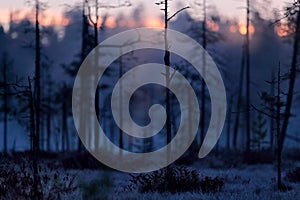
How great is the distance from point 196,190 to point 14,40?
108 metres

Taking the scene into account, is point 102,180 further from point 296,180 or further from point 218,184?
point 296,180

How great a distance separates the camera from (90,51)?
1125 inches

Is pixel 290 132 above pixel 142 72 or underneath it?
underneath

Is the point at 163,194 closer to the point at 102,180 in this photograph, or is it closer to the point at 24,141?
the point at 102,180

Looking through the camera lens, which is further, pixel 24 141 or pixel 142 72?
pixel 142 72

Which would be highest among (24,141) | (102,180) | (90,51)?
(90,51)

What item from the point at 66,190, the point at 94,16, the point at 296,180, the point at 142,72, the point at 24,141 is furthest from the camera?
the point at 142,72

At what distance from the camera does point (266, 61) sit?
9906 cm

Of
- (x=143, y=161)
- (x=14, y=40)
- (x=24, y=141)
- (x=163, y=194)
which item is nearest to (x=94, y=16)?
(x=143, y=161)

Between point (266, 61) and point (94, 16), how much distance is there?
262 ft

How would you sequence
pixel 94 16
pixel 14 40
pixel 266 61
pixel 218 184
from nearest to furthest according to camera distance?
pixel 218 184
pixel 94 16
pixel 266 61
pixel 14 40

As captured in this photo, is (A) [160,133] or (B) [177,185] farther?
(A) [160,133]

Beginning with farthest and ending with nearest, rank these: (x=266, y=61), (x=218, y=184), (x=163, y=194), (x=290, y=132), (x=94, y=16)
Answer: (x=266, y=61) < (x=290, y=132) < (x=94, y=16) < (x=218, y=184) < (x=163, y=194)

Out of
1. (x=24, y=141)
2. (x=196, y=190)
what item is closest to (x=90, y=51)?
(x=196, y=190)
